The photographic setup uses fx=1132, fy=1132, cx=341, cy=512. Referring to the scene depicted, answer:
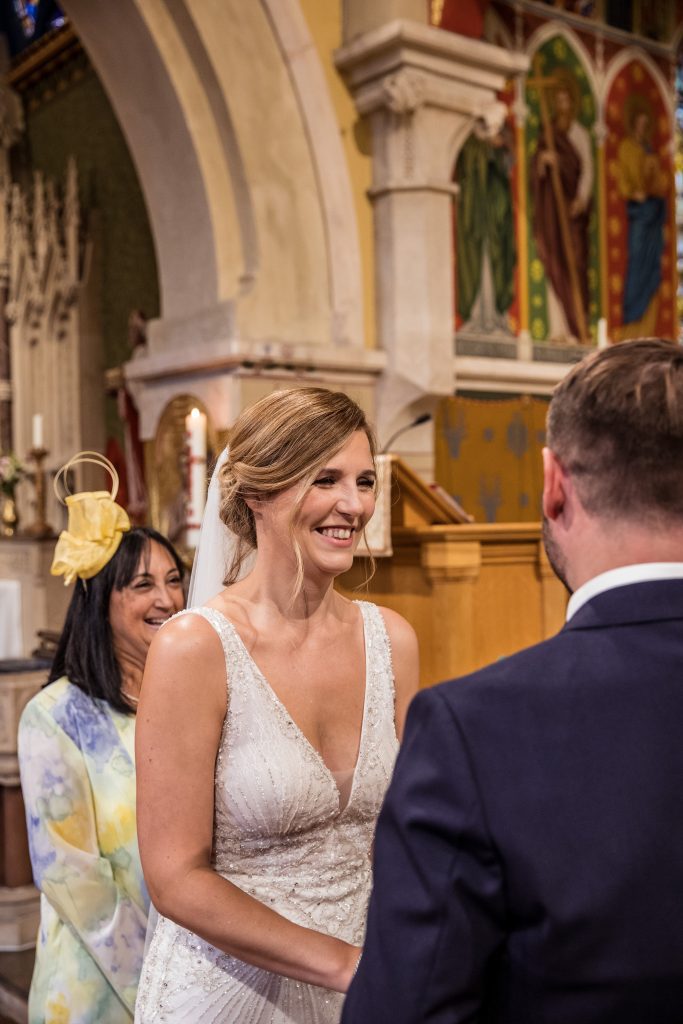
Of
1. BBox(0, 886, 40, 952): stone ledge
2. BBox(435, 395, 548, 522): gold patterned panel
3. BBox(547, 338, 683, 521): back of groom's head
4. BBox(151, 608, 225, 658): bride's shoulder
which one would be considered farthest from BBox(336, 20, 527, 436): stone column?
BBox(547, 338, 683, 521): back of groom's head

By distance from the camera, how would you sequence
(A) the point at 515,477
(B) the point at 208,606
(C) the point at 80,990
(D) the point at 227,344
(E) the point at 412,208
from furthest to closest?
(A) the point at 515,477 → (E) the point at 412,208 → (D) the point at 227,344 → (C) the point at 80,990 → (B) the point at 208,606

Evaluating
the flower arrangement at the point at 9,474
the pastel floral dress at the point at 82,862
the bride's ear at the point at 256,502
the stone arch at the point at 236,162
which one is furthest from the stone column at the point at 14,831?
the flower arrangement at the point at 9,474

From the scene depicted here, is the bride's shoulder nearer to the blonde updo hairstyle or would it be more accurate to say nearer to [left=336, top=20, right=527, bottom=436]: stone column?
the blonde updo hairstyle

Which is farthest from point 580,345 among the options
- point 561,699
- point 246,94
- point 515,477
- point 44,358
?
point 561,699

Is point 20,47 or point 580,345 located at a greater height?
point 20,47

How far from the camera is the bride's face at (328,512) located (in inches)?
72.8

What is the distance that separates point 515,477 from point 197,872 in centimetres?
685

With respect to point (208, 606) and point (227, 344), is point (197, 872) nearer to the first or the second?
point (208, 606)

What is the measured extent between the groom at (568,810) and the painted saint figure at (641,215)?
833 centimetres

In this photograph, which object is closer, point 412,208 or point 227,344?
point 227,344

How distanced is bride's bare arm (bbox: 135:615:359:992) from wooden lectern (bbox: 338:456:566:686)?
307cm

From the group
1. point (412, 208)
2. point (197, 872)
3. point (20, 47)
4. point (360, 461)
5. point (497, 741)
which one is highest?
point (20, 47)

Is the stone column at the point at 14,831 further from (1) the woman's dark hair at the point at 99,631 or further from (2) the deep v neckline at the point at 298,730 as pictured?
(2) the deep v neckline at the point at 298,730

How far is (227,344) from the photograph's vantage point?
21.5 ft
